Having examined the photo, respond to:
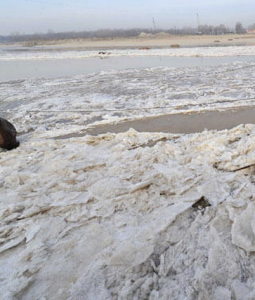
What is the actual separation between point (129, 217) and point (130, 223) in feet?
0.35

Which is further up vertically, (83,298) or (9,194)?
(9,194)

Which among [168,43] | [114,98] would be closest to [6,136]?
[114,98]

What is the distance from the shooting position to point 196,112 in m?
6.41

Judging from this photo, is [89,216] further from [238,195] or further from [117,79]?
[117,79]

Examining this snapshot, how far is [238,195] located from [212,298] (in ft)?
4.53

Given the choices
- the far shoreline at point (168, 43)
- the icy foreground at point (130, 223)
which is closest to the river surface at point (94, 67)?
the icy foreground at point (130, 223)

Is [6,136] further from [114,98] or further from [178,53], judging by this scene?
[178,53]

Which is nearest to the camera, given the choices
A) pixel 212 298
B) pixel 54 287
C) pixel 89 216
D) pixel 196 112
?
pixel 212 298

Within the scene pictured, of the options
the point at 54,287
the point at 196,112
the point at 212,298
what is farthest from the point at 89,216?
the point at 196,112

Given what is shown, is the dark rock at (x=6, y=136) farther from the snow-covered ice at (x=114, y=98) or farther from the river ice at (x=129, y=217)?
the snow-covered ice at (x=114, y=98)

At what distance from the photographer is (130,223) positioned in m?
2.71

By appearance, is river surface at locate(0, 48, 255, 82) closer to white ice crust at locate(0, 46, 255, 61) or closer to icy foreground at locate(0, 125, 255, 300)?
white ice crust at locate(0, 46, 255, 61)

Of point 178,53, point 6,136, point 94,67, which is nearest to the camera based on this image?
point 6,136

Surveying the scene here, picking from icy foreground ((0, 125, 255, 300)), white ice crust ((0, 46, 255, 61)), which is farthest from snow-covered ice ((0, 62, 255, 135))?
white ice crust ((0, 46, 255, 61))
